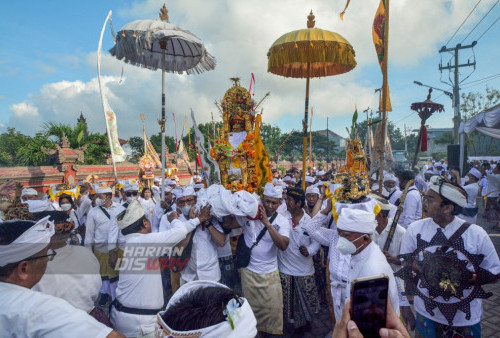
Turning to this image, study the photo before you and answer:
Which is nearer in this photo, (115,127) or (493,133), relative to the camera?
(115,127)

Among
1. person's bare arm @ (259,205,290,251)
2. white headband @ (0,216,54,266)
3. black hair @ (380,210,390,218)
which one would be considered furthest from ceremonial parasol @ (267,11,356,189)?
white headband @ (0,216,54,266)

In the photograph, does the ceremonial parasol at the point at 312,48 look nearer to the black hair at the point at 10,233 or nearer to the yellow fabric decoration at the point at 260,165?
the yellow fabric decoration at the point at 260,165

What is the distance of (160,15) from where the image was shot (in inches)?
231

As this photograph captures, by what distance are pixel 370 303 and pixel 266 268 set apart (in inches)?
112

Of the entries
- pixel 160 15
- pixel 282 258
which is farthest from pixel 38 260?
pixel 160 15

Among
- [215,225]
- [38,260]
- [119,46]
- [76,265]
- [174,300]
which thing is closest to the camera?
[174,300]

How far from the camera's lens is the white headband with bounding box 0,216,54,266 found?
1.62 metres

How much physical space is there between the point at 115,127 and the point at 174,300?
9.44 metres

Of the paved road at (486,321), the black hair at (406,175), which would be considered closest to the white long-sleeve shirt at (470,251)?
the paved road at (486,321)

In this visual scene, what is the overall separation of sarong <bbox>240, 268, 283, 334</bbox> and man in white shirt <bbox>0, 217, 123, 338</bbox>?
8.61 ft

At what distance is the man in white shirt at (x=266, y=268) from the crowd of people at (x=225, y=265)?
1 cm

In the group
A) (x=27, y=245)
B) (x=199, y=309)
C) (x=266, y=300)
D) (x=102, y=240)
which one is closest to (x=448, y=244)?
(x=266, y=300)

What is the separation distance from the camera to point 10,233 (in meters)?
1.71

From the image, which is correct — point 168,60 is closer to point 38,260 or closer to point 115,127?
point 115,127
